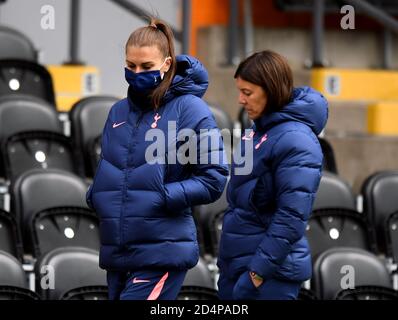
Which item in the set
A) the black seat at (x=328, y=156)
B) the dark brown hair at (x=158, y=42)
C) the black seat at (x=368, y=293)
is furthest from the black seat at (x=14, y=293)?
the black seat at (x=328, y=156)

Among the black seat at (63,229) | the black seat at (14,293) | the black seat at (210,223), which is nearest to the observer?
the black seat at (14,293)

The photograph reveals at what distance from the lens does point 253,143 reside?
495 cm

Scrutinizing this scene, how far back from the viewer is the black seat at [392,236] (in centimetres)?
708

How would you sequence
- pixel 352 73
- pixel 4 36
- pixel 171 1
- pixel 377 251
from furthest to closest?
→ pixel 171 1 → pixel 352 73 → pixel 4 36 → pixel 377 251

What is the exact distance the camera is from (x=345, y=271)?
6.38 metres

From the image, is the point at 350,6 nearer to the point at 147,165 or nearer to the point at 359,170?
the point at 359,170

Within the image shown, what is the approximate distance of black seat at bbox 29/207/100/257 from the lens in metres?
6.32

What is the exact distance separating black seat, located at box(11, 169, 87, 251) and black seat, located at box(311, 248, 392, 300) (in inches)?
43.4

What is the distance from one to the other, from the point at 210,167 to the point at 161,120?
22 cm

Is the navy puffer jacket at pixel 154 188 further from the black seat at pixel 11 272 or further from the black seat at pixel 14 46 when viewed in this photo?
the black seat at pixel 14 46

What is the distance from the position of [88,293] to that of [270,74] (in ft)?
4.60

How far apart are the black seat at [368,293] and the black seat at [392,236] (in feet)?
2.61

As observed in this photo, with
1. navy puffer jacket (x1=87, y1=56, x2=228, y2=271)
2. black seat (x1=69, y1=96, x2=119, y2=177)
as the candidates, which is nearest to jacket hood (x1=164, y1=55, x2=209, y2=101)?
navy puffer jacket (x1=87, y1=56, x2=228, y2=271)

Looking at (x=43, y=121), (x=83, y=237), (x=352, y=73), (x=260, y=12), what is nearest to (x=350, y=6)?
(x=352, y=73)
